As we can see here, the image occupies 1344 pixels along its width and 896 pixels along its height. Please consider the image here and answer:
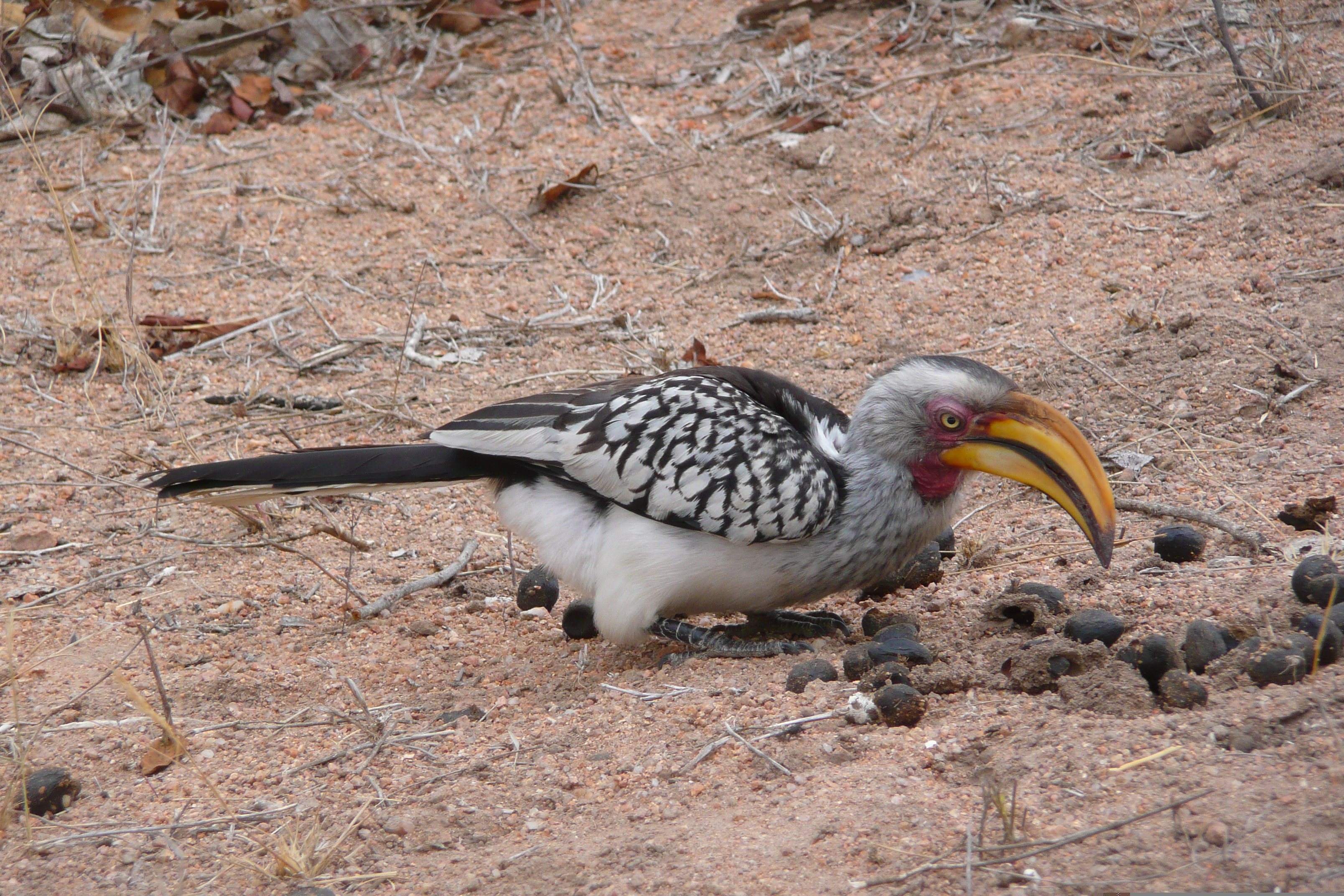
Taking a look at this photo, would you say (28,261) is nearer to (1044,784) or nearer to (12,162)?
(12,162)

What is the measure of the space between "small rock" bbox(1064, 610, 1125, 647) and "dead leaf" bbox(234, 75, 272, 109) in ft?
20.9

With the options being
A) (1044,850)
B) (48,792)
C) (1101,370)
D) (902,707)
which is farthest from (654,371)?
(1044,850)

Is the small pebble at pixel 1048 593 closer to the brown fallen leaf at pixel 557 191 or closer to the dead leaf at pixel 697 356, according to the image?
the dead leaf at pixel 697 356

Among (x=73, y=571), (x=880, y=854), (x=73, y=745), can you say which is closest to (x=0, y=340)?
(x=73, y=571)

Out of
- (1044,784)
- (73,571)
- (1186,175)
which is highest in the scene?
(1186,175)

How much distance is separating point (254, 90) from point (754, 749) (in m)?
6.37

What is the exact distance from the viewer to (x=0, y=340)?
541 centimetres

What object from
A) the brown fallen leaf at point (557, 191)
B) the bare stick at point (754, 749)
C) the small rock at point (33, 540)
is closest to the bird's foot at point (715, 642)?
the bare stick at point (754, 749)

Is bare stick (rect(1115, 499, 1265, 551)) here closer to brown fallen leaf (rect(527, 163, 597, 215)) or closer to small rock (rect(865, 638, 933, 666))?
small rock (rect(865, 638, 933, 666))

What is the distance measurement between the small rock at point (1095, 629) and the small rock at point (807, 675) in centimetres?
62

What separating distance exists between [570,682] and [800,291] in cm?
291

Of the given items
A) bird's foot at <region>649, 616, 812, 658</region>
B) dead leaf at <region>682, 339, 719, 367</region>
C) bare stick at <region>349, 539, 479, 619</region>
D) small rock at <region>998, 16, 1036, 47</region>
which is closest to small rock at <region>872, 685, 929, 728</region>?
bird's foot at <region>649, 616, 812, 658</region>

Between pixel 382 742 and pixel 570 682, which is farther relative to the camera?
pixel 570 682

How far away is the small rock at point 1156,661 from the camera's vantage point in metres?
2.65
